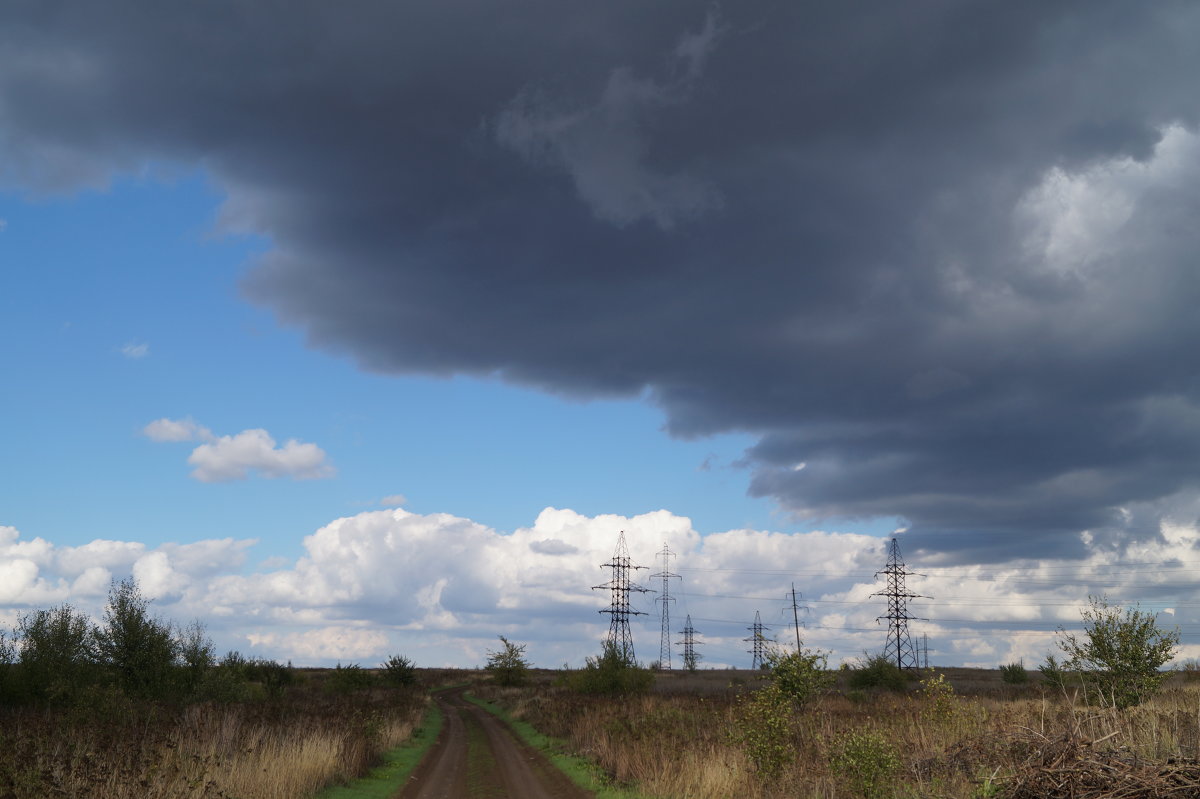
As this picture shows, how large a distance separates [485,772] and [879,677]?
5419 centimetres

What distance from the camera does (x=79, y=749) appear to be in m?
13.5

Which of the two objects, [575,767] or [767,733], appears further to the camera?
[575,767]

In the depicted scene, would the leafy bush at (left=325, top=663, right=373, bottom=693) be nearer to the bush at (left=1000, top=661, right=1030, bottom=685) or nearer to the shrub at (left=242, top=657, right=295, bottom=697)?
the shrub at (left=242, top=657, right=295, bottom=697)

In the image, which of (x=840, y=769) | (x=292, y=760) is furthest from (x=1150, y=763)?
(x=292, y=760)

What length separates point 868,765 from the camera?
14.6m

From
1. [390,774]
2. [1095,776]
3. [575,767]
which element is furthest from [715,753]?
[1095,776]

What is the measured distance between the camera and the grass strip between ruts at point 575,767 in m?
19.5

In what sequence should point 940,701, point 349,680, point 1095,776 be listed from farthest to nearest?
point 349,680
point 940,701
point 1095,776

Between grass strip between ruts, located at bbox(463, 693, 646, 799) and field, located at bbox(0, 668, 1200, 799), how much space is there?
36 cm

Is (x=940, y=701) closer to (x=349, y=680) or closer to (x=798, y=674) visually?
(x=798, y=674)

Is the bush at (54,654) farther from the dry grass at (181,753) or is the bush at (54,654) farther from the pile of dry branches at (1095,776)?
the pile of dry branches at (1095,776)

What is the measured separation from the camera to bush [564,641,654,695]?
56.5 meters

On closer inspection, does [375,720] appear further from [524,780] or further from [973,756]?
[973,756]

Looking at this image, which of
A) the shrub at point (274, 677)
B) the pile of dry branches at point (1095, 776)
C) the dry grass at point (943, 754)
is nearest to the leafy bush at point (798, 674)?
the dry grass at point (943, 754)
